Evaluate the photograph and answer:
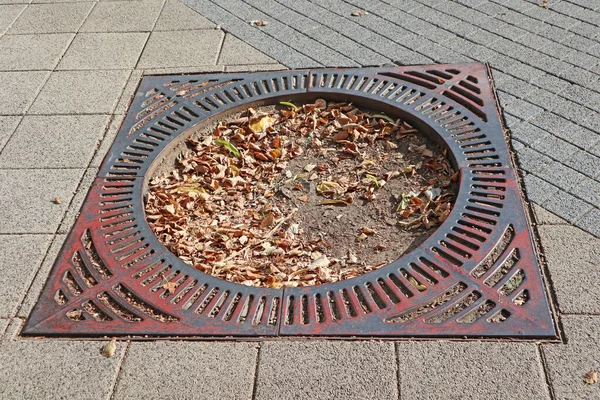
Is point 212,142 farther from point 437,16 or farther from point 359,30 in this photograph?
point 437,16

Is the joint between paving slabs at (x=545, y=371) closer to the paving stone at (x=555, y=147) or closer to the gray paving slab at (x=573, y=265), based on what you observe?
the gray paving slab at (x=573, y=265)

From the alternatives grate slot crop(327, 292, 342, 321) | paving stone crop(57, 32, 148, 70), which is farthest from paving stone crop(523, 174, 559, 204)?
paving stone crop(57, 32, 148, 70)

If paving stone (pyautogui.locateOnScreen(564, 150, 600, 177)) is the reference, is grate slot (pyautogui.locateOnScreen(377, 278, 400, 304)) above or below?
below

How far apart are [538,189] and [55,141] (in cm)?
235

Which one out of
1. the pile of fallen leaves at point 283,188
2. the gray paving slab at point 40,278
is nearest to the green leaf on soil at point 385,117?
the pile of fallen leaves at point 283,188

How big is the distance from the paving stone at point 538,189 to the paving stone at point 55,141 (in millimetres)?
2057

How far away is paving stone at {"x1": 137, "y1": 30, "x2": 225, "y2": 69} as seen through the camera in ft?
13.3

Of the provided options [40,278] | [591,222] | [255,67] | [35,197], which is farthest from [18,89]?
[591,222]

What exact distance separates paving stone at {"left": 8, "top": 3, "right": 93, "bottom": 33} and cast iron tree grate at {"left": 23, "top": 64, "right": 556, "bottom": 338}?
1597mm

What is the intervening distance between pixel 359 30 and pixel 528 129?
140cm

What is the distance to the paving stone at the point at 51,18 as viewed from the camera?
4.59m

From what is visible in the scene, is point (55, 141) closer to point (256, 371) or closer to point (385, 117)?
point (385, 117)

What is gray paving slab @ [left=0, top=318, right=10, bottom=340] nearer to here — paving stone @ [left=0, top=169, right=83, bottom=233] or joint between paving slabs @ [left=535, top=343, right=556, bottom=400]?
paving stone @ [left=0, top=169, right=83, bottom=233]

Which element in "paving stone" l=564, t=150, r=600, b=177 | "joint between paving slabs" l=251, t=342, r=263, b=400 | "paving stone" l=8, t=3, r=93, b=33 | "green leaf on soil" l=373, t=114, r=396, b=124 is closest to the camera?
"joint between paving slabs" l=251, t=342, r=263, b=400
